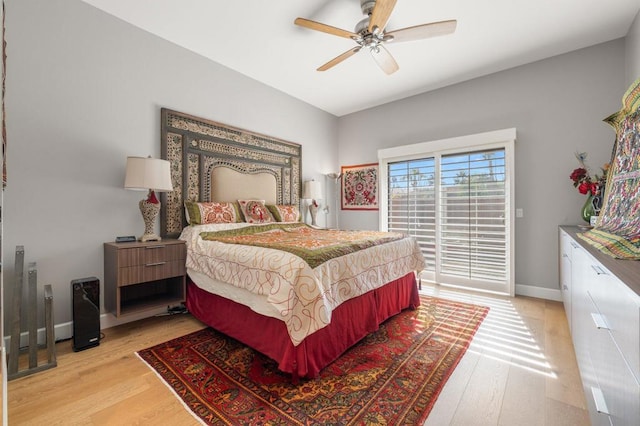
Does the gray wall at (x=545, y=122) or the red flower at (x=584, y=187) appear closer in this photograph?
the red flower at (x=584, y=187)

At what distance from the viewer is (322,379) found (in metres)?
1.77

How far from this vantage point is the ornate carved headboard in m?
2.99

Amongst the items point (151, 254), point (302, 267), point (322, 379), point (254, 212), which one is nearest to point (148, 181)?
point (151, 254)

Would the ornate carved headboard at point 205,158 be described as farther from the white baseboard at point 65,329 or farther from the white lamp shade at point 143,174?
the white baseboard at point 65,329

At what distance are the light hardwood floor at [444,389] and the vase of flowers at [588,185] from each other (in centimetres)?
120

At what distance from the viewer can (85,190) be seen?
97.0 inches

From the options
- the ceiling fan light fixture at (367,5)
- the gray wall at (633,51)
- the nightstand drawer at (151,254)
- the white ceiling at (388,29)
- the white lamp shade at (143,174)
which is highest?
the white ceiling at (388,29)

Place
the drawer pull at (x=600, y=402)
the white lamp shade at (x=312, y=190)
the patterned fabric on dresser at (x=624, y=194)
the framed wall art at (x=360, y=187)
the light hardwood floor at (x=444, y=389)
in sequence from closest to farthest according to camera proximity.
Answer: the drawer pull at (x=600, y=402)
the patterned fabric on dresser at (x=624, y=194)
the light hardwood floor at (x=444, y=389)
the white lamp shade at (x=312, y=190)
the framed wall art at (x=360, y=187)

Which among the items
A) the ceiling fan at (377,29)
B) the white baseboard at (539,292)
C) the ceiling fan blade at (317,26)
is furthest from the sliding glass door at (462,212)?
the ceiling fan blade at (317,26)

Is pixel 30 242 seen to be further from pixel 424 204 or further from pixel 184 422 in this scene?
pixel 424 204

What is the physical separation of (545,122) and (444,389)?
10.7 feet

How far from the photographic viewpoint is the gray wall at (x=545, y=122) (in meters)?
2.98

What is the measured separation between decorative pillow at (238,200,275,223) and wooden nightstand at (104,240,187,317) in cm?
88

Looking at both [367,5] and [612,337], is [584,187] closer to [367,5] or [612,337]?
[612,337]
